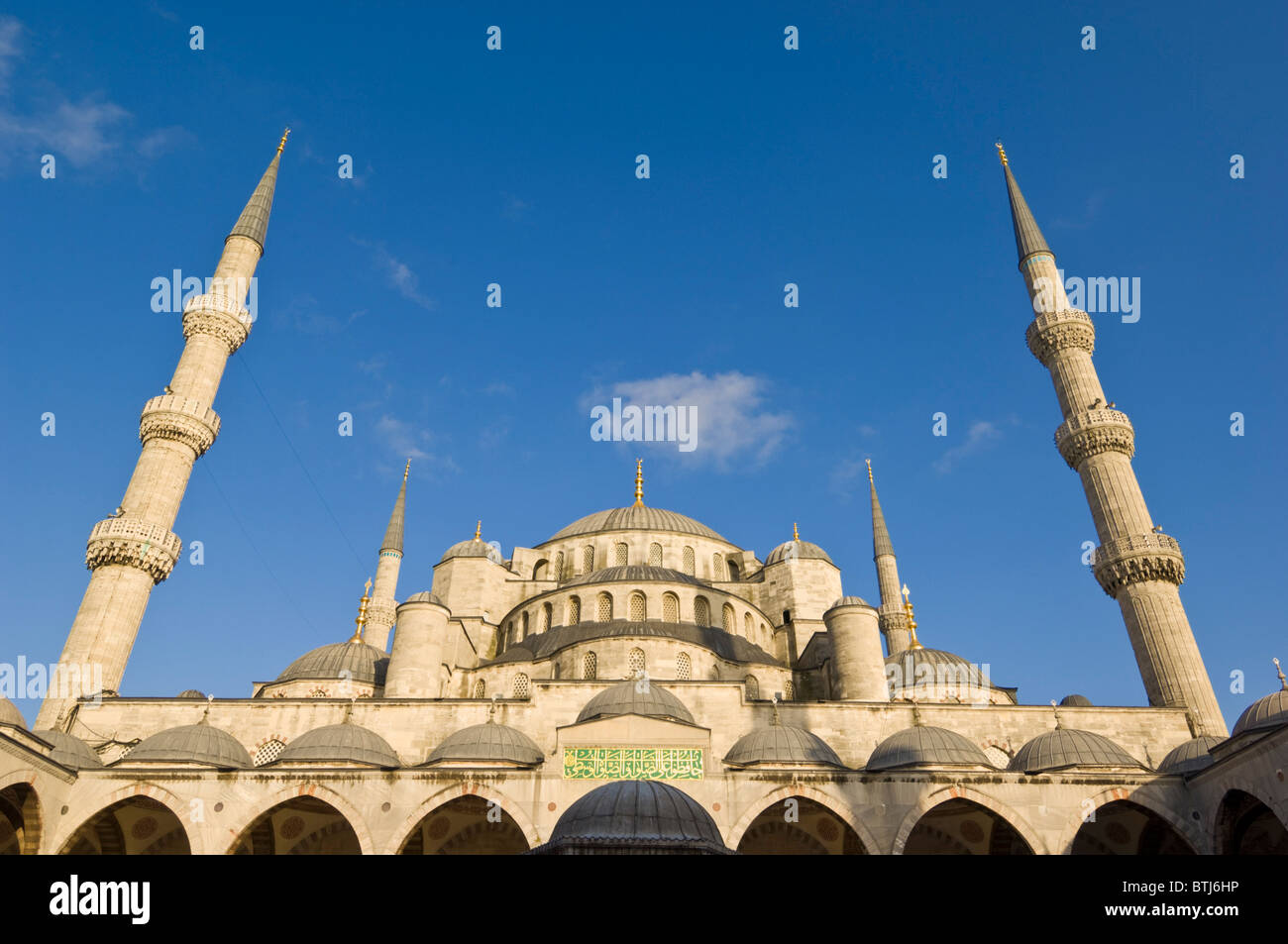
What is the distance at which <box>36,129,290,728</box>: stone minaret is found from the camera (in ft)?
74.6

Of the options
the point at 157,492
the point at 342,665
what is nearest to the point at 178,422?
the point at 157,492

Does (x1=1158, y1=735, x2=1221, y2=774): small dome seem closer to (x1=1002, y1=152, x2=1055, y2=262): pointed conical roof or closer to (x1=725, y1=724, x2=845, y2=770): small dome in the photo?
(x1=725, y1=724, x2=845, y2=770): small dome

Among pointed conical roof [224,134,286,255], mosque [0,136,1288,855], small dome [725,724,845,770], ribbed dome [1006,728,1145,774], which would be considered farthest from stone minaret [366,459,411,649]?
ribbed dome [1006,728,1145,774]

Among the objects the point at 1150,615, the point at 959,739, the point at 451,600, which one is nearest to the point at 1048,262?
the point at 1150,615

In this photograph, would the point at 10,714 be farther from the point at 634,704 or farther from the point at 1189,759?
the point at 1189,759

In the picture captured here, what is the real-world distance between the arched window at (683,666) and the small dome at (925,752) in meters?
6.28

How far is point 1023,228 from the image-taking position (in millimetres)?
31266

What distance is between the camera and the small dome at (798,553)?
31.5 m

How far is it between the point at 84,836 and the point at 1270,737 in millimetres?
23769

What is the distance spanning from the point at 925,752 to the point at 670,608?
406 inches

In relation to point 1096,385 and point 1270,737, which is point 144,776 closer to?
point 1270,737

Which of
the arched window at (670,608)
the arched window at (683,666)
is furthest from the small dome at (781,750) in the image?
the arched window at (670,608)

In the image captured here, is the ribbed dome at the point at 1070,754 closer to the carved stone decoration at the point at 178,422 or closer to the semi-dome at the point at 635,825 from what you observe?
the semi-dome at the point at 635,825
